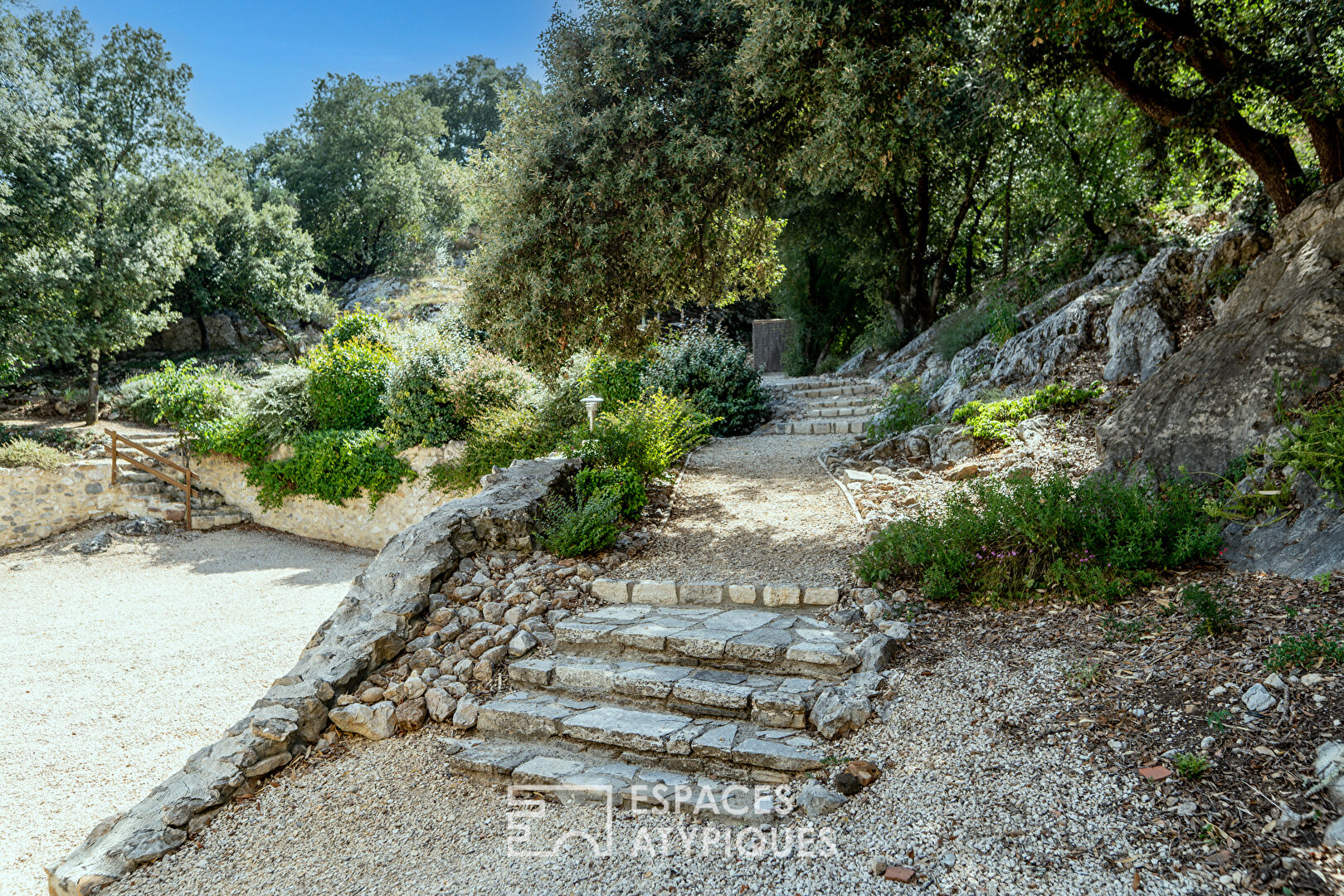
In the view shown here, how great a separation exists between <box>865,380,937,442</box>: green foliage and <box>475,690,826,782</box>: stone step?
21.8 feet

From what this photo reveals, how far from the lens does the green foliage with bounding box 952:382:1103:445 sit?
7711 mm

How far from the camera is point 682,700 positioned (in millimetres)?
4215

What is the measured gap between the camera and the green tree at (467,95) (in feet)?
135

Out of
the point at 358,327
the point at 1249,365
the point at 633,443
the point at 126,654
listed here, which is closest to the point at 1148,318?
the point at 1249,365

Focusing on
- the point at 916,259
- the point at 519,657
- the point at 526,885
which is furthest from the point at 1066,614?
the point at 916,259

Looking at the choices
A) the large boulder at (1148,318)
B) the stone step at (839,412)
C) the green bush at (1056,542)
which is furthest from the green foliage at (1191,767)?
the stone step at (839,412)

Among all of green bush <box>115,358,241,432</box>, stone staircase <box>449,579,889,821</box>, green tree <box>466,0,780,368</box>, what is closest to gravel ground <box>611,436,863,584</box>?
stone staircase <box>449,579,889,821</box>

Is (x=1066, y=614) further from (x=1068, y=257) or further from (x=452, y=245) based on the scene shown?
(x=452, y=245)

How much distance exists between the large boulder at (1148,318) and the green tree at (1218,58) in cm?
141

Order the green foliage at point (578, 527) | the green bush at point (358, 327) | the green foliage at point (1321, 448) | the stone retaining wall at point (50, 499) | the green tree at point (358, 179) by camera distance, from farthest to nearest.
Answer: the green tree at point (358, 179)
the green bush at point (358, 327)
the stone retaining wall at point (50, 499)
the green foliage at point (578, 527)
the green foliage at point (1321, 448)

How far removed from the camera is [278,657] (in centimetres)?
750

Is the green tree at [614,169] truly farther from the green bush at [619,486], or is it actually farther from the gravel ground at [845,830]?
the gravel ground at [845,830]

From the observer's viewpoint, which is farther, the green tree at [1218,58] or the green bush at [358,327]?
the green bush at [358,327]

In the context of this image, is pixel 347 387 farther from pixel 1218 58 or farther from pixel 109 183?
pixel 1218 58
